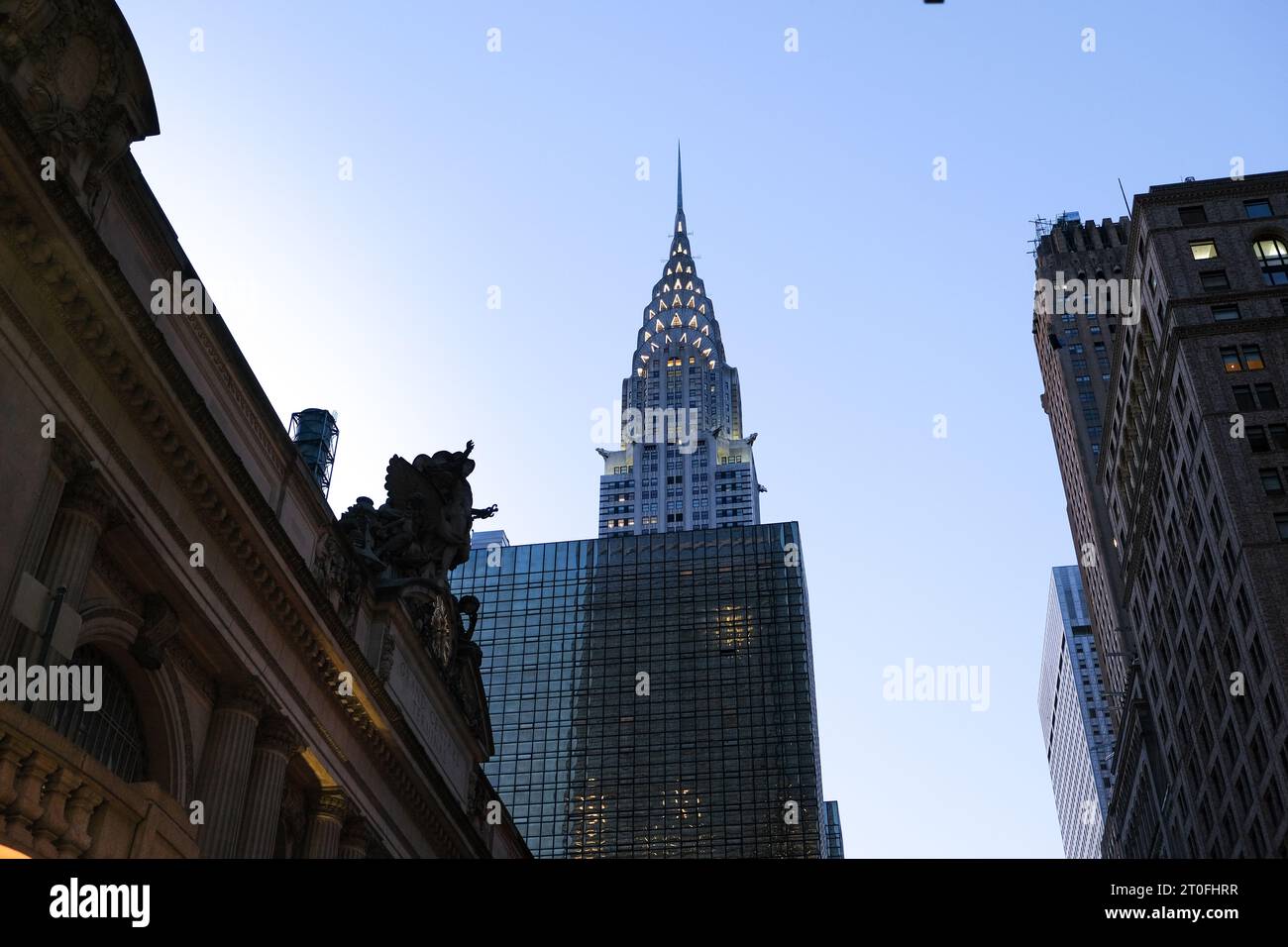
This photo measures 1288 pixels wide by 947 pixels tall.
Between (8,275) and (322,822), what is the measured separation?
1512 cm

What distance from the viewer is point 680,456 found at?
17312cm

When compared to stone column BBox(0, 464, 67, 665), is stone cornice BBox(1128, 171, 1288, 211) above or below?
above

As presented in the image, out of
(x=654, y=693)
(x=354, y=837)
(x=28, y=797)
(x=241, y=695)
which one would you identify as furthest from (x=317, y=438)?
(x=654, y=693)

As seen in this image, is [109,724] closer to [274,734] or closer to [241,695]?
[241,695]

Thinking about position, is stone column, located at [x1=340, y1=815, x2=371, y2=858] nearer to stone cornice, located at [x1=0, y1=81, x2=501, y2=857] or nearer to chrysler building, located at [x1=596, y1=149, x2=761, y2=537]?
stone cornice, located at [x1=0, y1=81, x2=501, y2=857]

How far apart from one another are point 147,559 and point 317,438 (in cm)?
3232

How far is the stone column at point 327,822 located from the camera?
2858 cm

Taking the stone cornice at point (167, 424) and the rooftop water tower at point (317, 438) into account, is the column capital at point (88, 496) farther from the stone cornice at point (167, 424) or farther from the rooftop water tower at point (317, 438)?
the rooftop water tower at point (317, 438)

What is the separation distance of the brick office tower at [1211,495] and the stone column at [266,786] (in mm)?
40319

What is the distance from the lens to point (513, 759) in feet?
338

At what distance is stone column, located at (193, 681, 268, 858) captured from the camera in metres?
23.9

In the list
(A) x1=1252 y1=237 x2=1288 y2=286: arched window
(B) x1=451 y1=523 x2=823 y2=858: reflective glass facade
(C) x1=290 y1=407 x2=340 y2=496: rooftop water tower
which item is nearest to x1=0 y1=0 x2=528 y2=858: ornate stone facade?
(C) x1=290 y1=407 x2=340 y2=496: rooftop water tower

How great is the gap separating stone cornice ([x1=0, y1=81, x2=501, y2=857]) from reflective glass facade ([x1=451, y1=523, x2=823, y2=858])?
67.6m

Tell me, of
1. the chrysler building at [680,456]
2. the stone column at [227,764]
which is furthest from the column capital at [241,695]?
the chrysler building at [680,456]
